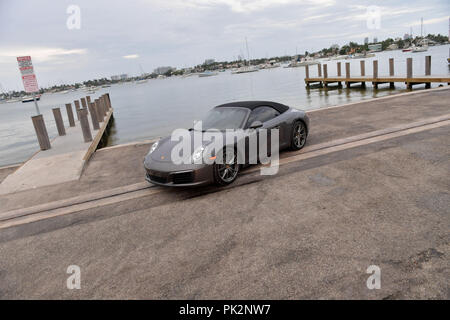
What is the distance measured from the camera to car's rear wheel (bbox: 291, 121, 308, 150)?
7.05 meters

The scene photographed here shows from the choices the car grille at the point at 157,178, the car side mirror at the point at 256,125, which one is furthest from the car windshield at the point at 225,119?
the car grille at the point at 157,178

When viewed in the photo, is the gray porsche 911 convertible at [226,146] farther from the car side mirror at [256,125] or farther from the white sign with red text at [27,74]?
the white sign with red text at [27,74]

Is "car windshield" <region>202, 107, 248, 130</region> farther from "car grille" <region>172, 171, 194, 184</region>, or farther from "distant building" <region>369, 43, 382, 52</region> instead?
"distant building" <region>369, 43, 382, 52</region>

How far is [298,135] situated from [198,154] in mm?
2868

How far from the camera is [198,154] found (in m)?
5.34

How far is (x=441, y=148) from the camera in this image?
6.23 meters

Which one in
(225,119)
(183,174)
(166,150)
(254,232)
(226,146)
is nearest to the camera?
(254,232)

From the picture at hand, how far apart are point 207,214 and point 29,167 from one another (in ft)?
20.4

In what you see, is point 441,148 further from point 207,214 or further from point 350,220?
point 207,214

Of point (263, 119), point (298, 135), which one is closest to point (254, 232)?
point (263, 119)

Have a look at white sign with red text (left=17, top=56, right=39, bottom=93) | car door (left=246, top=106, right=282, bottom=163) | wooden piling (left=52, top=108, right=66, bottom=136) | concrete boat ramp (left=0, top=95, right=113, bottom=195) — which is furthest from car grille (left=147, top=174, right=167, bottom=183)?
wooden piling (left=52, top=108, right=66, bottom=136)

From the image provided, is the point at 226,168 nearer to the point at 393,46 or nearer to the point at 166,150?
the point at 166,150

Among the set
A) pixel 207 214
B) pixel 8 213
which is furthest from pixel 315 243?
pixel 8 213

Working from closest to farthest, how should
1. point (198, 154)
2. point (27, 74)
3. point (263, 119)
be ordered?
point (198, 154), point (263, 119), point (27, 74)
